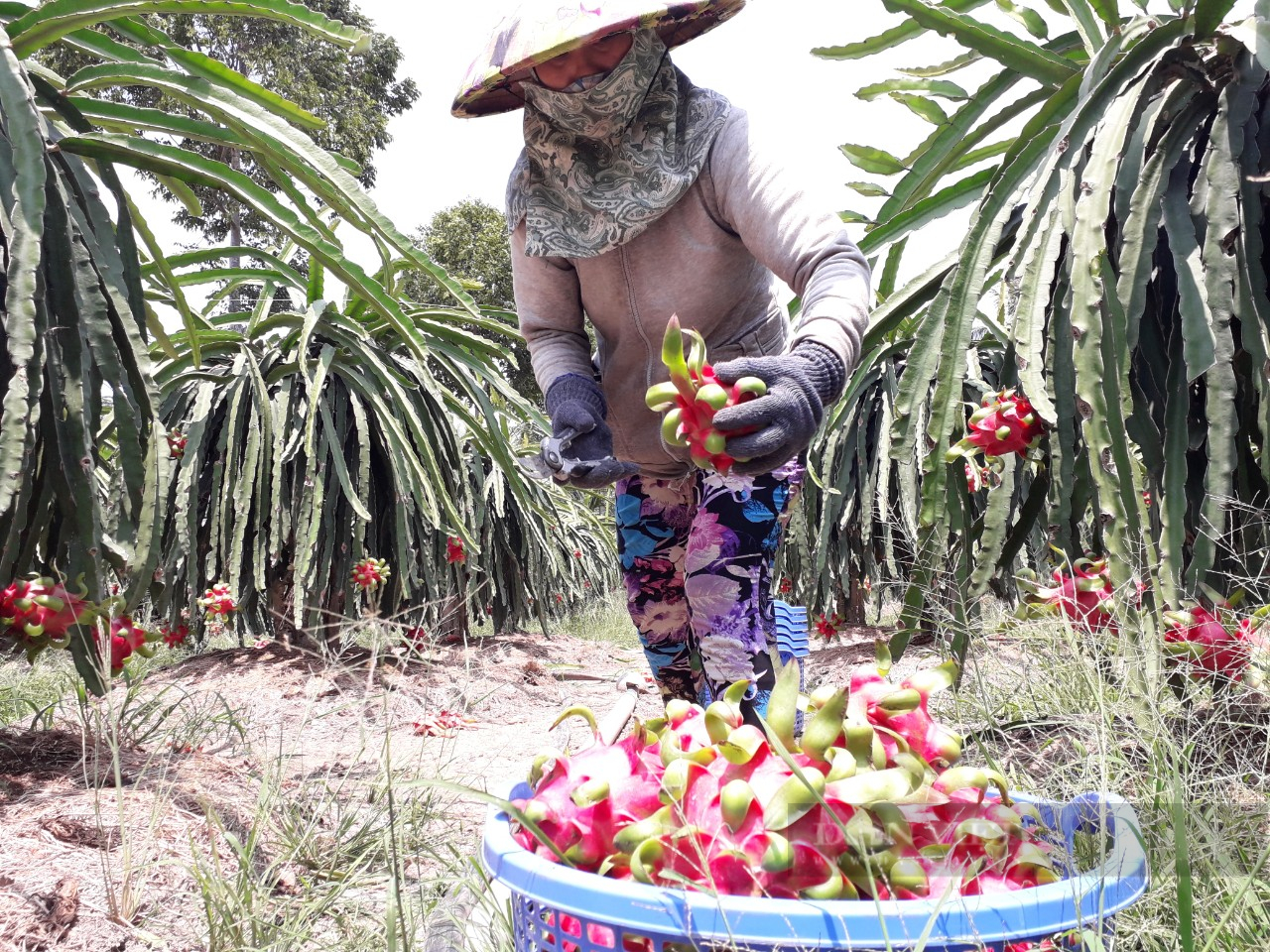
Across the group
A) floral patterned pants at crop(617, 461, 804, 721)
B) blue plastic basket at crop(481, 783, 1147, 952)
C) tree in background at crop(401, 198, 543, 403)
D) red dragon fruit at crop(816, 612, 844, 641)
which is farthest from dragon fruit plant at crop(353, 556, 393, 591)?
tree in background at crop(401, 198, 543, 403)

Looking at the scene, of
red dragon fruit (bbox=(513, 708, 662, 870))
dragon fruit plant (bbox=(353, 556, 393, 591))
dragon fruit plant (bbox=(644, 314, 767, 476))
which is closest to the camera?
red dragon fruit (bbox=(513, 708, 662, 870))

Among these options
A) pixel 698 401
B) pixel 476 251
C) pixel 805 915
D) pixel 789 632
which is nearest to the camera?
pixel 805 915

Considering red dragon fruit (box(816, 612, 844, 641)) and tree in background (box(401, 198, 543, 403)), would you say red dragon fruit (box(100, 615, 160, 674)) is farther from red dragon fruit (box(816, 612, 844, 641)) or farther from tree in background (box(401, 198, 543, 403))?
tree in background (box(401, 198, 543, 403))

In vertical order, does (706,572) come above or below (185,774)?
above

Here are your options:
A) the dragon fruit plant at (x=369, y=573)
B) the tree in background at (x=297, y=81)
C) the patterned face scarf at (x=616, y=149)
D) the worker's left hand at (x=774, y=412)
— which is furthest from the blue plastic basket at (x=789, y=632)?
the tree in background at (x=297, y=81)

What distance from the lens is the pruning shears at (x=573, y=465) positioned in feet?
4.34

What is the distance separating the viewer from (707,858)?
0.64m

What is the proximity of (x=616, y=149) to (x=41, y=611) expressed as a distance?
1140 mm

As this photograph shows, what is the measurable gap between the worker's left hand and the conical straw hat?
52cm

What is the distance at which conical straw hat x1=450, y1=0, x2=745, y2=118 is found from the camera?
1276 mm

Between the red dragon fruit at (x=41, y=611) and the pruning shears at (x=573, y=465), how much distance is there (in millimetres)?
773

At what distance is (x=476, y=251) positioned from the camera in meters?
14.2

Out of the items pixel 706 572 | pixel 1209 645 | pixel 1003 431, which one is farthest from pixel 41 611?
pixel 1209 645

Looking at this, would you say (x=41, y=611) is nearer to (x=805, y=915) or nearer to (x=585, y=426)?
(x=585, y=426)
